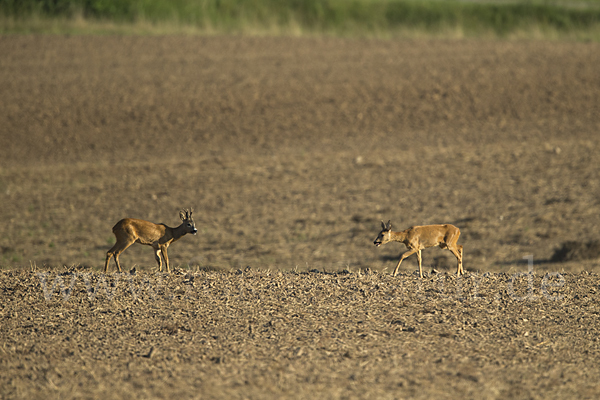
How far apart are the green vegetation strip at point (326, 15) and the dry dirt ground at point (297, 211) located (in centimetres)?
221

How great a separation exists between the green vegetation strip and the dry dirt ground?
221cm

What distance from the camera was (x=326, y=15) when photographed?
34625mm

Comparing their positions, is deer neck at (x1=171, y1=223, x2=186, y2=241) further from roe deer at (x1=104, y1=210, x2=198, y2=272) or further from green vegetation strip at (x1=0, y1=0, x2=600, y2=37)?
green vegetation strip at (x1=0, y1=0, x2=600, y2=37)

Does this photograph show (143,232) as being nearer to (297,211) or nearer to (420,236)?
(420,236)

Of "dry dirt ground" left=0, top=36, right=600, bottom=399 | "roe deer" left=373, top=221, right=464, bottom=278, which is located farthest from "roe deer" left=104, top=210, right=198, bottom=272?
"roe deer" left=373, top=221, right=464, bottom=278

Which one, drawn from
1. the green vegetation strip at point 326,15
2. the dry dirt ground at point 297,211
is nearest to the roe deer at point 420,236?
the dry dirt ground at point 297,211

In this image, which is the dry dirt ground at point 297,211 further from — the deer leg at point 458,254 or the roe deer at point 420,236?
the roe deer at point 420,236

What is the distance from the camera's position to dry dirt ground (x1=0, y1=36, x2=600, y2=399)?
6824mm

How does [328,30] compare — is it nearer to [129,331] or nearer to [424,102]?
[424,102]

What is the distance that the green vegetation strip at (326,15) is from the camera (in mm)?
32406

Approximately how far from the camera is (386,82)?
Result: 27344mm

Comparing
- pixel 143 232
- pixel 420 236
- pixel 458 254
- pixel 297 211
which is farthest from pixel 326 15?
pixel 143 232

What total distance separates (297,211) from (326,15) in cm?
1979

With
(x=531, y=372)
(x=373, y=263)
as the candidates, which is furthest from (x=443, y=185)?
(x=531, y=372)
